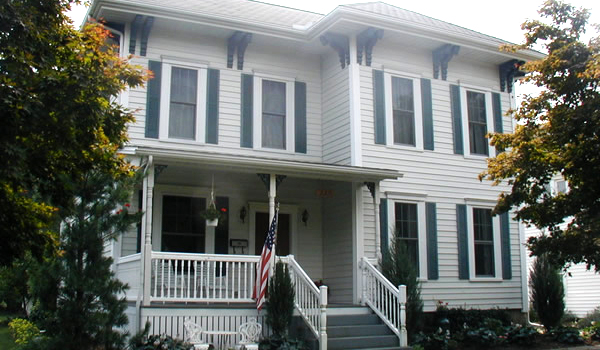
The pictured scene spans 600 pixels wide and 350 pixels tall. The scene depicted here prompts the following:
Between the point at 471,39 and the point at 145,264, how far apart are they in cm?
957

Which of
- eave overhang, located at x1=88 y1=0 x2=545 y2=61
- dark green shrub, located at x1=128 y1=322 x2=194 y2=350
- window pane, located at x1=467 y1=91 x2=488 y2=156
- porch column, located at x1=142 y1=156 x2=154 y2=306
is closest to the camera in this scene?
dark green shrub, located at x1=128 y1=322 x2=194 y2=350

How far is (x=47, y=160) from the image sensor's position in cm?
816

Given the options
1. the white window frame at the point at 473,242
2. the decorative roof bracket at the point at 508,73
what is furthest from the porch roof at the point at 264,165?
the decorative roof bracket at the point at 508,73

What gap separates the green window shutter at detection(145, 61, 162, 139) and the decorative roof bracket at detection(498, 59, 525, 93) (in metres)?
8.94

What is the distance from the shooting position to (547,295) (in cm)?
1617

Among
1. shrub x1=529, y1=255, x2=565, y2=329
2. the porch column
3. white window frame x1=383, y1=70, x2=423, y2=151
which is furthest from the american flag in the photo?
shrub x1=529, y1=255, x2=565, y2=329

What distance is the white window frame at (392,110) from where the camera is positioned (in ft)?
51.3

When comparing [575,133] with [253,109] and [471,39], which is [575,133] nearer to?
[471,39]

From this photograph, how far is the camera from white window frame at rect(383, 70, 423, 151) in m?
15.6

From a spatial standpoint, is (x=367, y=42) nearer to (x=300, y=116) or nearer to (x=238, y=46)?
(x=300, y=116)

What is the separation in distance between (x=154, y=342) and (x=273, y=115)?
669 cm

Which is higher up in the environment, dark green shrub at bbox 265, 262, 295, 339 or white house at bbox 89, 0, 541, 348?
white house at bbox 89, 0, 541, 348

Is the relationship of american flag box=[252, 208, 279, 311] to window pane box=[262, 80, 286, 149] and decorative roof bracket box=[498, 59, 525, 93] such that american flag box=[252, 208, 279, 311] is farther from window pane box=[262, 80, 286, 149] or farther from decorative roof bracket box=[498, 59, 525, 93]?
decorative roof bracket box=[498, 59, 525, 93]

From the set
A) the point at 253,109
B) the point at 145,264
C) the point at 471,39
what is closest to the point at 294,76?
the point at 253,109
